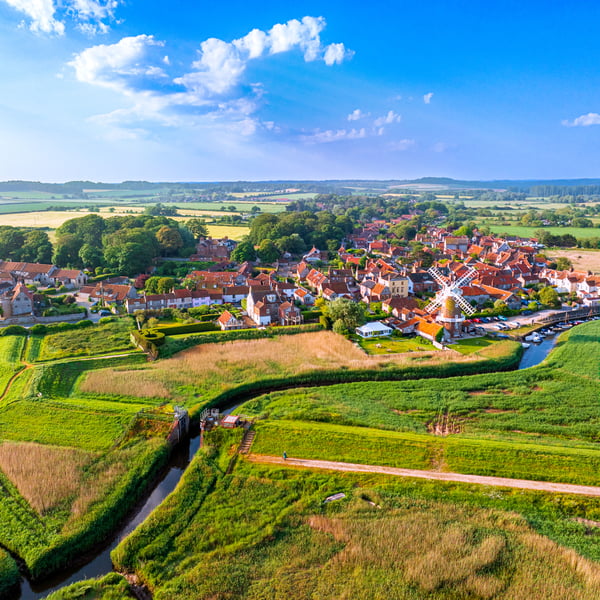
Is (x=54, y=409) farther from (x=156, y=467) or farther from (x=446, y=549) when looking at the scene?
(x=446, y=549)

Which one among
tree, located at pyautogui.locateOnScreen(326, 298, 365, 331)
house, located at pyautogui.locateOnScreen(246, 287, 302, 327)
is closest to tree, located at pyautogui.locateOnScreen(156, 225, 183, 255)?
house, located at pyautogui.locateOnScreen(246, 287, 302, 327)

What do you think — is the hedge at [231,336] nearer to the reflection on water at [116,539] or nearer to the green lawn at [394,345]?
the green lawn at [394,345]

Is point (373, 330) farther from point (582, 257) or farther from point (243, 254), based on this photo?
point (582, 257)

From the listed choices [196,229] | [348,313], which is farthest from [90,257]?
[348,313]

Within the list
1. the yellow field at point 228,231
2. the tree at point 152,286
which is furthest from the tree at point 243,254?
the yellow field at point 228,231

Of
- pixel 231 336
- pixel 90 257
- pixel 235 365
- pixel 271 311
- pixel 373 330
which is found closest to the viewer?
pixel 235 365

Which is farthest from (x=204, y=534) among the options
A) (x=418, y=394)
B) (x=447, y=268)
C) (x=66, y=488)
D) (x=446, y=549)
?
(x=447, y=268)
